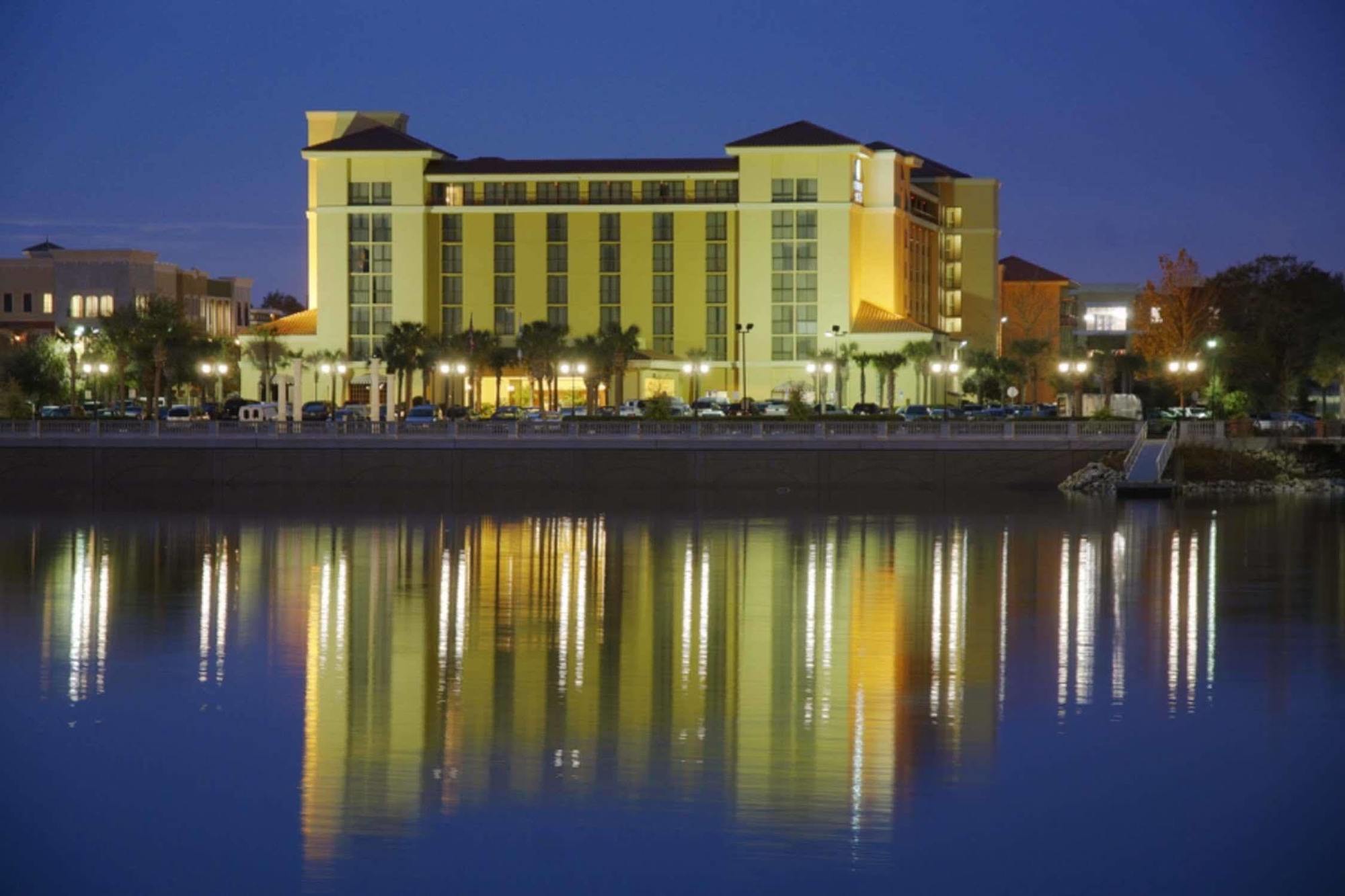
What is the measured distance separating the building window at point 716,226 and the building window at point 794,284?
108 inches

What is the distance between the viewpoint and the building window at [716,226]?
107m

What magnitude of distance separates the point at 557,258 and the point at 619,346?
40.7 ft

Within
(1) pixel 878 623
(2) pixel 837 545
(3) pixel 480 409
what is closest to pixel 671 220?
(3) pixel 480 409

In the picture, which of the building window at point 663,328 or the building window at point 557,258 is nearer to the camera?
the building window at point 557,258

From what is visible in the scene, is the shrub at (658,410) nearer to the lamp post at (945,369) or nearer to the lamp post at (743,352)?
the lamp post at (743,352)

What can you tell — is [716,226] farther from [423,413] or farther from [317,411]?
[423,413]

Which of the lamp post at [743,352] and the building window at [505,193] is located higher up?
the building window at [505,193]

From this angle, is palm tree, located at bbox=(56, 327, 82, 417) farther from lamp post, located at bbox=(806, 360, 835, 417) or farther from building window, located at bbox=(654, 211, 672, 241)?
lamp post, located at bbox=(806, 360, 835, 417)

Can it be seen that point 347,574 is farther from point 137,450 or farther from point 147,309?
point 147,309

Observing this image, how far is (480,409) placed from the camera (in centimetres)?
9550

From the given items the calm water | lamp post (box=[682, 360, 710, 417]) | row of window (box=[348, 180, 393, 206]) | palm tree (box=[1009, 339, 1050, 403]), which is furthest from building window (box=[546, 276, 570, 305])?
the calm water

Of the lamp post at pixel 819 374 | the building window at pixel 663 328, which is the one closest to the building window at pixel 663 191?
the building window at pixel 663 328

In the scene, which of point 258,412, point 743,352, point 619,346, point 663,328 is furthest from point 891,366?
→ point 258,412

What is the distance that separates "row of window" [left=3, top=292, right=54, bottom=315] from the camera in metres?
120
